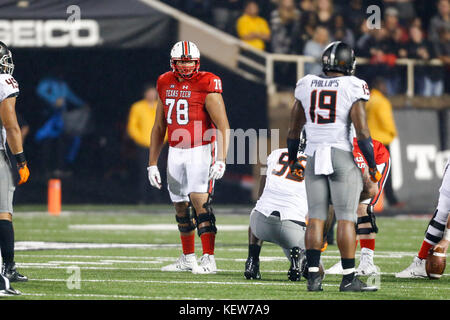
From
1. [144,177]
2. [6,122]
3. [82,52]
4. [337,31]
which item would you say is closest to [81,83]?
[82,52]

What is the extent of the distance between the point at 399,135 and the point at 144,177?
14.4ft

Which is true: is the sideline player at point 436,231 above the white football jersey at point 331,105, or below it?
below

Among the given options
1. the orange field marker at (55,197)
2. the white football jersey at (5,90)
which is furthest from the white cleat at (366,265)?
the orange field marker at (55,197)

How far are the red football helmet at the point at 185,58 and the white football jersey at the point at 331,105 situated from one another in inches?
73.5

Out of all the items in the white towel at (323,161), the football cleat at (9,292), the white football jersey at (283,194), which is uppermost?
the white towel at (323,161)

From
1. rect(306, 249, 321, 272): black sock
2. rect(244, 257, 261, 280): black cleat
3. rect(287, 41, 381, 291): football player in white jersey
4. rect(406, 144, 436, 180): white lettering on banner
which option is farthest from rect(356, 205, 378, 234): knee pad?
rect(406, 144, 436, 180): white lettering on banner

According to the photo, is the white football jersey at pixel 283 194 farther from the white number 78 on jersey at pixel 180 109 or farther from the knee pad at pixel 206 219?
the white number 78 on jersey at pixel 180 109

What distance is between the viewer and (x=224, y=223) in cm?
1688

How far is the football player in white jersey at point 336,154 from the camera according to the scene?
348 inches

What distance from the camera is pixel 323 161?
887 centimetres

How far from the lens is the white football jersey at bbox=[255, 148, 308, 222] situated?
32.9 feet

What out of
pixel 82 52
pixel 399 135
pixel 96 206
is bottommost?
pixel 96 206
